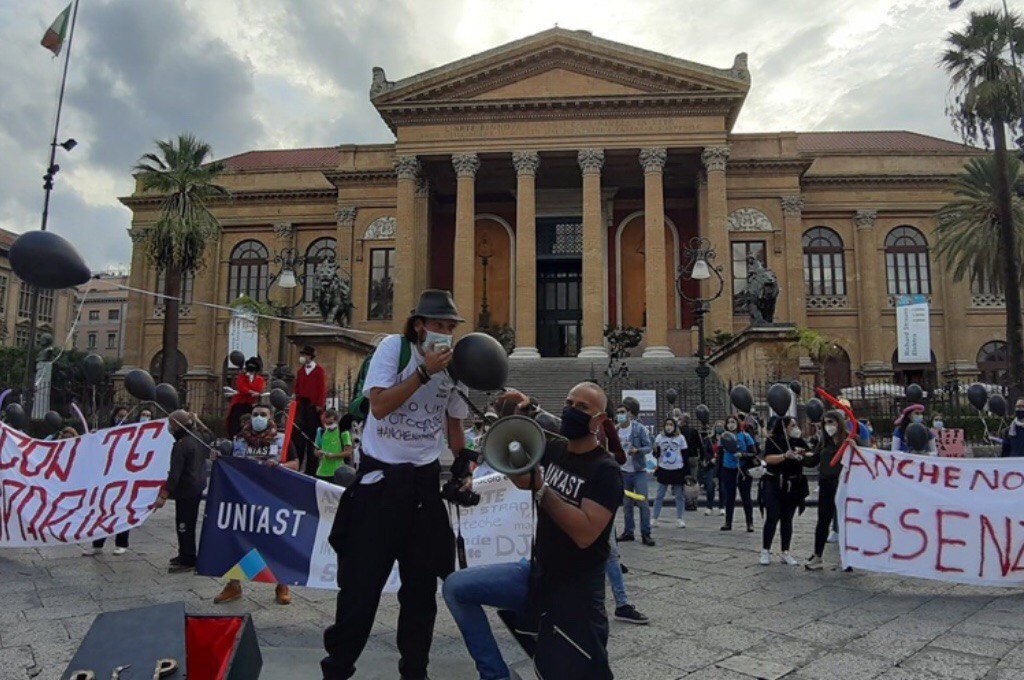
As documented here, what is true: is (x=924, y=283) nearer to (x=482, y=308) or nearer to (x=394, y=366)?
(x=482, y=308)

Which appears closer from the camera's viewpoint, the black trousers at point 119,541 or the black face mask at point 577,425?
the black face mask at point 577,425

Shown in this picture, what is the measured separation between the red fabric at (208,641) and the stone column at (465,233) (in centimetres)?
2501

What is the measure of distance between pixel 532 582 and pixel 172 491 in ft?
16.7

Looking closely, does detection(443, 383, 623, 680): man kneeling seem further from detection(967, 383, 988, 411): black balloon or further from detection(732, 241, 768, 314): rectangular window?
detection(732, 241, 768, 314): rectangular window

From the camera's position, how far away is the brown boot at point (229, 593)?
5.62m

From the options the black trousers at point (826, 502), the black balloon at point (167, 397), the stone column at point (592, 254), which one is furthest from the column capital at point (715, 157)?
the black balloon at point (167, 397)

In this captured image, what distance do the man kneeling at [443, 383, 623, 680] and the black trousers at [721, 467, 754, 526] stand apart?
7.34m

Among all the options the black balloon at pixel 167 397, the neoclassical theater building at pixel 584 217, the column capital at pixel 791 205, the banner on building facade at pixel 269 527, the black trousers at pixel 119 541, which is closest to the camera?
the banner on building facade at pixel 269 527

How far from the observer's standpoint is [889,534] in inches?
256

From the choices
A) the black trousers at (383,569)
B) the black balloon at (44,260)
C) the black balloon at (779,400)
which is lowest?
the black trousers at (383,569)

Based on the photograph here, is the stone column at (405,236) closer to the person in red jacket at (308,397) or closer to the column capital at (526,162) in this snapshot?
the column capital at (526,162)

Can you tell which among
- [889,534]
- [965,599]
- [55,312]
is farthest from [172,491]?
[55,312]

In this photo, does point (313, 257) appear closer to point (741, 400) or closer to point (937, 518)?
point (741, 400)

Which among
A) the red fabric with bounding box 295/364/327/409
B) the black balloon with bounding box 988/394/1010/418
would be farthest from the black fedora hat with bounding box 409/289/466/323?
the black balloon with bounding box 988/394/1010/418
